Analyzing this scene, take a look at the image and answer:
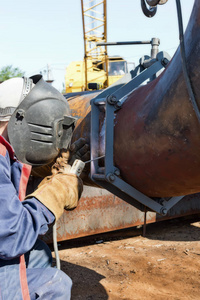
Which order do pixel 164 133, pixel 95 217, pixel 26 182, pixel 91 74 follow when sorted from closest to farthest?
pixel 164 133 → pixel 26 182 → pixel 95 217 → pixel 91 74

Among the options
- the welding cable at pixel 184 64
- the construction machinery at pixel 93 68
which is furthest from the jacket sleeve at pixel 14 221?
the construction machinery at pixel 93 68

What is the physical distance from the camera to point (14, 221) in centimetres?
163

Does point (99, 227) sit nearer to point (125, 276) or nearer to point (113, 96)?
point (125, 276)

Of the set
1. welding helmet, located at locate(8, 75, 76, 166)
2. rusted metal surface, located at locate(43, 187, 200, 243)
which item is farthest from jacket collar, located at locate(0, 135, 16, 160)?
rusted metal surface, located at locate(43, 187, 200, 243)

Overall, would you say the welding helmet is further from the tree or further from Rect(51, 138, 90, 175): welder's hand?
the tree

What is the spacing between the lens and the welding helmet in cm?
200

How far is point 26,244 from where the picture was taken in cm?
168

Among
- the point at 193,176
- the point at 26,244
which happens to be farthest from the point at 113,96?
the point at 26,244

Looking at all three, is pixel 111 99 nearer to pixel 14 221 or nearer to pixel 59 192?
pixel 59 192

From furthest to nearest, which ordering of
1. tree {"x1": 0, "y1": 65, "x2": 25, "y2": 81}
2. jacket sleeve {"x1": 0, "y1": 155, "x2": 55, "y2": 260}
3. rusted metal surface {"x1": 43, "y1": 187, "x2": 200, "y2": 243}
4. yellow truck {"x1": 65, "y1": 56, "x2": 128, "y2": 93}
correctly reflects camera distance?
tree {"x1": 0, "y1": 65, "x2": 25, "y2": 81} → yellow truck {"x1": 65, "y1": 56, "x2": 128, "y2": 93} → rusted metal surface {"x1": 43, "y1": 187, "x2": 200, "y2": 243} → jacket sleeve {"x1": 0, "y1": 155, "x2": 55, "y2": 260}

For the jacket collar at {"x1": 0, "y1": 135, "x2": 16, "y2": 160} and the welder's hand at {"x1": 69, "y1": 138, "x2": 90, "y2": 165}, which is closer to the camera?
the jacket collar at {"x1": 0, "y1": 135, "x2": 16, "y2": 160}

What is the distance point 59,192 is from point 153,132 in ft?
1.95

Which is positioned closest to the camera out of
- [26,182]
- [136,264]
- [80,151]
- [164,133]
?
[164,133]

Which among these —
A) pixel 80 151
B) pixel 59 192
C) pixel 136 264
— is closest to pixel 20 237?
pixel 59 192
